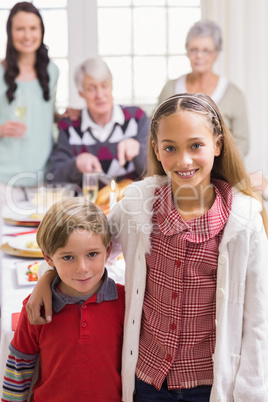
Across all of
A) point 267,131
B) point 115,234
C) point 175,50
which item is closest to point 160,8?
point 175,50

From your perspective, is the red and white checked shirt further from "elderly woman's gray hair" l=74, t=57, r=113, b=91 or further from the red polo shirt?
"elderly woman's gray hair" l=74, t=57, r=113, b=91

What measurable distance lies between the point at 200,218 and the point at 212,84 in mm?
2431

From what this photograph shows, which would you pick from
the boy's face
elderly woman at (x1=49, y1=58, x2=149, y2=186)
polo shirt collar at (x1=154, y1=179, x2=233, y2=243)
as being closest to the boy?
the boy's face

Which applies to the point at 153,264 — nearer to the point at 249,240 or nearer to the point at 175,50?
the point at 249,240

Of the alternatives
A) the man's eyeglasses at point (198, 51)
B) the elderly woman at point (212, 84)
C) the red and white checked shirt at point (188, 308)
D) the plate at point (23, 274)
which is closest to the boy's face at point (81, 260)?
the red and white checked shirt at point (188, 308)

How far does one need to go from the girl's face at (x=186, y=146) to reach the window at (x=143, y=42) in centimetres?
305

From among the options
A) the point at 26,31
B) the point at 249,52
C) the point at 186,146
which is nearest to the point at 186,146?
the point at 186,146

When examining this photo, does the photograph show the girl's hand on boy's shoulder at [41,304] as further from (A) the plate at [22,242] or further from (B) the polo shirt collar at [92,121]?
(B) the polo shirt collar at [92,121]

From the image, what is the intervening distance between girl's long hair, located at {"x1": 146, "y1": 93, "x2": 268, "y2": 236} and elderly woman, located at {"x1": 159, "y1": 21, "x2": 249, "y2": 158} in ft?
6.92

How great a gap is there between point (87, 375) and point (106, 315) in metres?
0.13

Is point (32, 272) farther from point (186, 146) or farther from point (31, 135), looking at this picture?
point (31, 135)

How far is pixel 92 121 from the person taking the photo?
3.05 meters

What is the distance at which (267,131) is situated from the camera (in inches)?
160

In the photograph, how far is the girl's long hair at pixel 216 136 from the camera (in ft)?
3.53
